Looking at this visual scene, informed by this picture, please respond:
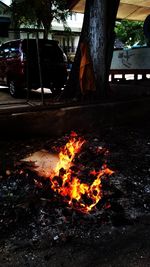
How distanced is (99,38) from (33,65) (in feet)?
11.7

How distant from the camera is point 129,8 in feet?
48.5

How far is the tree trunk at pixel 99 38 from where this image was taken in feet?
29.2

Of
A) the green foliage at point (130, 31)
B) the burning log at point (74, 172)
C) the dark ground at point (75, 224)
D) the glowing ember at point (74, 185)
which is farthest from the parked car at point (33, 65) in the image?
the green foliage at point (130, 31)

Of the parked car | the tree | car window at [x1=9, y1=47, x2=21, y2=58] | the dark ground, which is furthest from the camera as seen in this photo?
the tree

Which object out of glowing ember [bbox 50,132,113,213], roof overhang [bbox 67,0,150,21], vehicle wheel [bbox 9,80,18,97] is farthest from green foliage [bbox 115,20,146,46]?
glowing ember [bbox 50,132,113,213]

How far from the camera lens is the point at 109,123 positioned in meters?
8.75

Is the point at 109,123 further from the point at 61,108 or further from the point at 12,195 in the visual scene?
the point at 12,195

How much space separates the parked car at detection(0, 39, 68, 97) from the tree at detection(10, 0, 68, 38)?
365 inches

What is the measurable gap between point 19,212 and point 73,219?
829 mm

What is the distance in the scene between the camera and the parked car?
11.8 meters

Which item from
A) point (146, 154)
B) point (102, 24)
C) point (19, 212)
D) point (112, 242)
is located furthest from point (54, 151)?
point (102, 24)

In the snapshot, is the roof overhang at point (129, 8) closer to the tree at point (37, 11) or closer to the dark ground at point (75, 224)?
the tree at point (37, 11)

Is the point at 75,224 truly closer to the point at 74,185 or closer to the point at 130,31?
the point at 74,185

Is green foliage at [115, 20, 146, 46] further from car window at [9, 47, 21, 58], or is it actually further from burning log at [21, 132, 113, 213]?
burning log at [21, 132, 113, 213]
